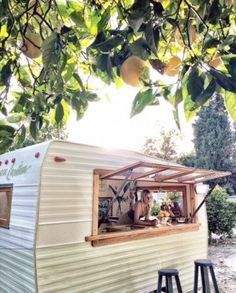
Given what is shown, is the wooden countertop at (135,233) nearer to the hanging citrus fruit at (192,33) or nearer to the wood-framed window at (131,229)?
the wood-framed window at (131,229)

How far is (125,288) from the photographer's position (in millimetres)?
4152

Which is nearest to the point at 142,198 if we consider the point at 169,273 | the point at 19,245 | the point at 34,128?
the point at 169,273

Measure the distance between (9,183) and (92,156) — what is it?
4.11ft

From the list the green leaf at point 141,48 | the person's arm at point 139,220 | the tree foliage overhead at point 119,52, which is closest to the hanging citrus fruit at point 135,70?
the tree foliage overhead at point 119,52

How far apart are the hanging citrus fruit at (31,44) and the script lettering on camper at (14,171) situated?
261 centimetres

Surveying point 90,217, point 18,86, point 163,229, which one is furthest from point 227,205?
point 18,86

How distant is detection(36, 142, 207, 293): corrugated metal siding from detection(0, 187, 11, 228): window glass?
99 cm

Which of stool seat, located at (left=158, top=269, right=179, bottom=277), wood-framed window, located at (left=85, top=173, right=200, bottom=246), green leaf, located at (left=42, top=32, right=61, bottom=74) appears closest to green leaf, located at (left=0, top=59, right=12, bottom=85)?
green leaf, located at (left=42, top=32, right=61, bottom=74)

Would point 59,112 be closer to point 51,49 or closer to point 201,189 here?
point 51,49

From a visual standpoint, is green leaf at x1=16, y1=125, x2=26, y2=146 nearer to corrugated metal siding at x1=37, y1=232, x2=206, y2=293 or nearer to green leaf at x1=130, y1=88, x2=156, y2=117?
green leaf at x1=130, y1=88, x2=156, y2=117

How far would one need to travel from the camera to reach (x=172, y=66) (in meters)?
0.89

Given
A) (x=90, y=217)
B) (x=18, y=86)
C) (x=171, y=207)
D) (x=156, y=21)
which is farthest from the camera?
(x=171, y=207)

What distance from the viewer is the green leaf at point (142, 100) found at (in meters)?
0.84

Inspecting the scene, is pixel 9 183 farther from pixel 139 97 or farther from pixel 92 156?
pixel 139 97
